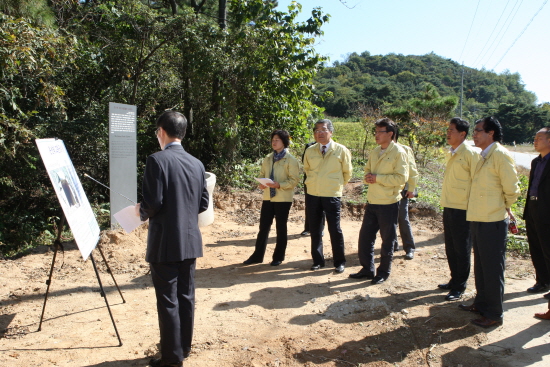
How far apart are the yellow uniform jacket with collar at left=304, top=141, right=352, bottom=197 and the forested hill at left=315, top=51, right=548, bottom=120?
123 feet

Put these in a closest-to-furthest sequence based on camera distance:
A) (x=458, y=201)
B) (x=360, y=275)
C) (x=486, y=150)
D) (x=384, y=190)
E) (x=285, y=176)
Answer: (x=486, y=150) → (x=458, y=201) → (x=384, y=190) → (x=360, y=275) → (x=285, y=176)

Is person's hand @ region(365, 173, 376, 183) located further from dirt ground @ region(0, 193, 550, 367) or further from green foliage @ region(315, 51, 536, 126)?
green foliage @ region(315, 51, 536, 126)

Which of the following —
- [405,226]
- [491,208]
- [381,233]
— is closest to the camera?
[491,208]

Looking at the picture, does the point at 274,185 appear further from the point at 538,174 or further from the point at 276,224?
the point at 538,174

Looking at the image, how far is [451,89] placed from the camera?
4788cm

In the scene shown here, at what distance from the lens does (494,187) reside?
153 inches

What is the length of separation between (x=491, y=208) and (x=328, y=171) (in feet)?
6.36

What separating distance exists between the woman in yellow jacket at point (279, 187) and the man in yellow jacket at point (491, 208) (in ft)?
7.40

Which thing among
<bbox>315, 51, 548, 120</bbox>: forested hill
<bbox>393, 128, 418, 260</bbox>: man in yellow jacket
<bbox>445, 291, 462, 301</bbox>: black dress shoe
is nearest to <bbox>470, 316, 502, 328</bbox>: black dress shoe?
<bbox>445, 291, 462, 301</bbox>: black dress shoe

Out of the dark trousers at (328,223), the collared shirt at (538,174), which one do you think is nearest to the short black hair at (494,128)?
the collared shirt at (538,174)

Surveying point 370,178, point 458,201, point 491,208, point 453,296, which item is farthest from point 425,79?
point 491,208

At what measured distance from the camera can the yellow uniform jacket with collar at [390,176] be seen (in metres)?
4.84

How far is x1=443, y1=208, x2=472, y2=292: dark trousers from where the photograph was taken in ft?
14.7

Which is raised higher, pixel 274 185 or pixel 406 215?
pixel 274 185
